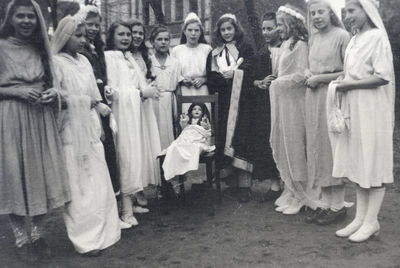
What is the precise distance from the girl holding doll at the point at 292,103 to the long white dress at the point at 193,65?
3.92 feet

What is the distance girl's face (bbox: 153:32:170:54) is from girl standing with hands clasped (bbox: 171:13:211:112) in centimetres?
34

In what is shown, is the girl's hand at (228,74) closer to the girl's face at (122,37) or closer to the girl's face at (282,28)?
the girl's face at (282,28)

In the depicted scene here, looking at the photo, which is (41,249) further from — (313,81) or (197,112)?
(313,81)

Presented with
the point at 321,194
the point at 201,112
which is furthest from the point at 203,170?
the point at 321,194

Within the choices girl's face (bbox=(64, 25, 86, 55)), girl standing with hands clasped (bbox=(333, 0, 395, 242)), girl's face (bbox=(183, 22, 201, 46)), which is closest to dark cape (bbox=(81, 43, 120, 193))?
girl's face (bbox=(64, 25, 86, 55))

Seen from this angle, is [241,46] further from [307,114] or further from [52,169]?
[52,169]

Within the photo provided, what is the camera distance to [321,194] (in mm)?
5078

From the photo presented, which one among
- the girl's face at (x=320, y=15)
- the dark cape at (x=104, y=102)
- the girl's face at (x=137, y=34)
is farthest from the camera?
the girl's face at (x=137, y=34)

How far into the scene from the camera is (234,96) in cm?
586

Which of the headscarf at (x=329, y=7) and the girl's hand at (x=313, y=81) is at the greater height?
the headscarf at (x=329, y=7)

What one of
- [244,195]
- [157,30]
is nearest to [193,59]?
[157,30]

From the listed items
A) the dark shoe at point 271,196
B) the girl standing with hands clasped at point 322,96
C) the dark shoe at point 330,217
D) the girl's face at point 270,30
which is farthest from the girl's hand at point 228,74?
the dark shoe at point 330,217

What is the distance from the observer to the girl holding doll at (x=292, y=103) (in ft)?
16.2

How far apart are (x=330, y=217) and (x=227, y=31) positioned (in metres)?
2.64
